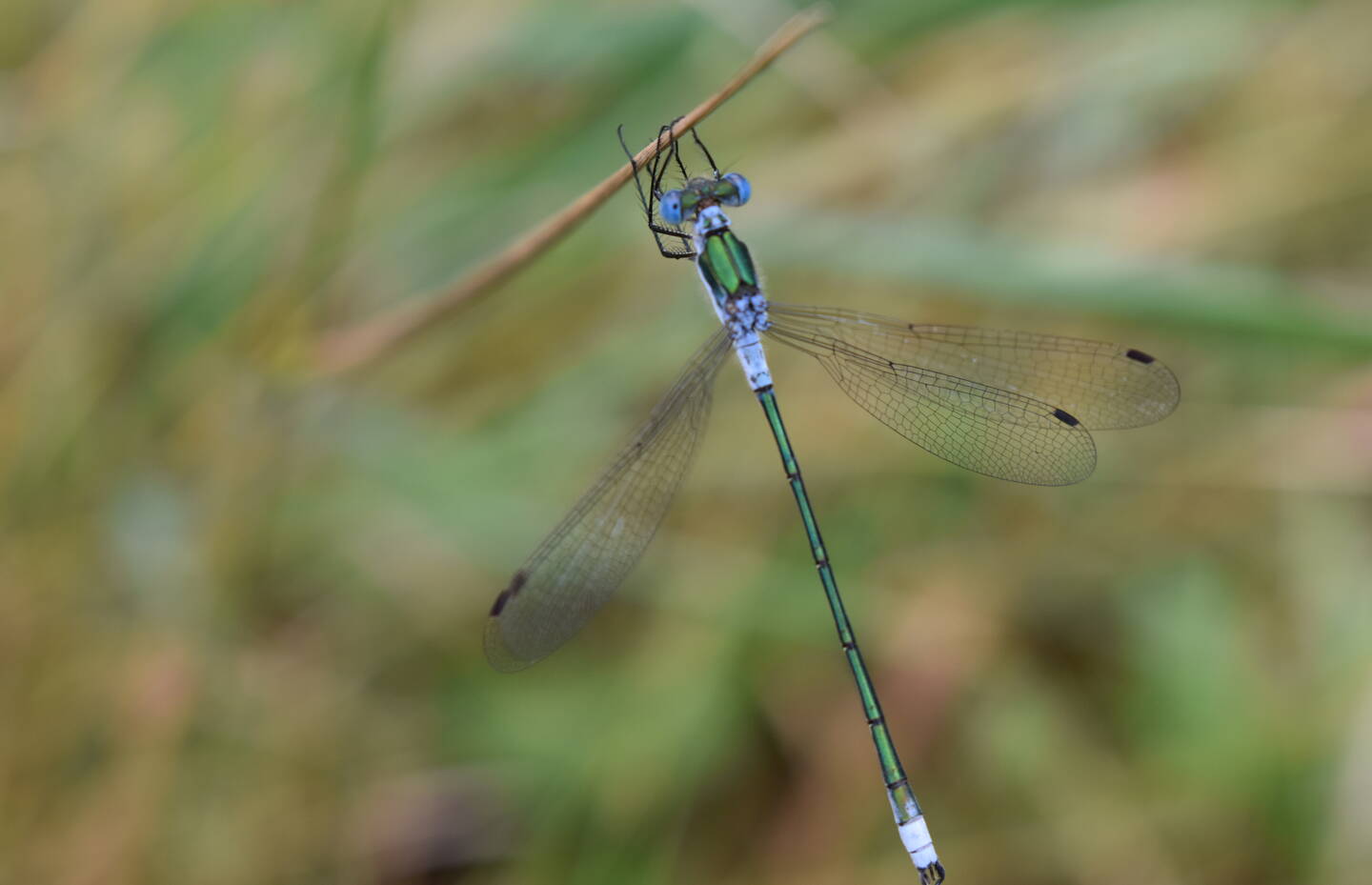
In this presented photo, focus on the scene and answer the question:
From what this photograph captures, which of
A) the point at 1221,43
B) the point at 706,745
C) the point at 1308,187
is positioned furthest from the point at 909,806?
the point at 1221,43

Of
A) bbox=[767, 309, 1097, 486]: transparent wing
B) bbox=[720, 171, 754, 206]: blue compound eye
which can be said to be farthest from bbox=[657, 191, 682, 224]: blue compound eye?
bbox=[767, 309, 1097, 486]: transparent wing

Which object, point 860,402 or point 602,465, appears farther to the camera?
point 602,465

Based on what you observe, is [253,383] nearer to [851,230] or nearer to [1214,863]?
[851,230]

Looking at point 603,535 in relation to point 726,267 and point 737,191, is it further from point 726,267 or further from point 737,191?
point 737,191

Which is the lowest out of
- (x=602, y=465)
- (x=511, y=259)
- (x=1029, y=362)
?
(x=1029, y=362)

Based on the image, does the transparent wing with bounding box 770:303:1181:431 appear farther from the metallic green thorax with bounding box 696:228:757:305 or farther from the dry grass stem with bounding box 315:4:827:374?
the dry grass stem with bounding box 315:4:827:374

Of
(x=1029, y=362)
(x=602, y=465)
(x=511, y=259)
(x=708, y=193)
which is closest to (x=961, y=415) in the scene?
(x=1029, y=362)
